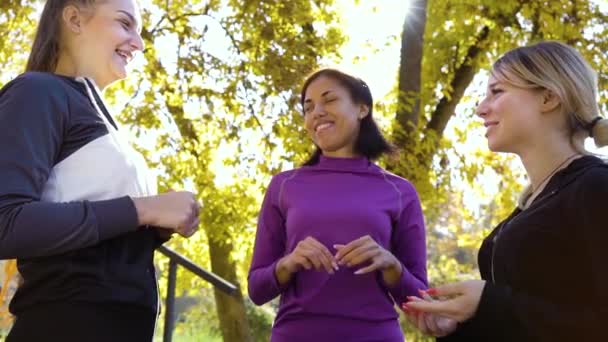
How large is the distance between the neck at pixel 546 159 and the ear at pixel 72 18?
1.30m

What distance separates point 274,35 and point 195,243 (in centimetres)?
431

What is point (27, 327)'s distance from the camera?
168cm

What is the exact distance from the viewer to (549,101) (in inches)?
88.4

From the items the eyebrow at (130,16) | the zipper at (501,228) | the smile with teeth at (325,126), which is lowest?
the zipper at (501,228)

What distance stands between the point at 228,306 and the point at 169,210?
26.7 ft

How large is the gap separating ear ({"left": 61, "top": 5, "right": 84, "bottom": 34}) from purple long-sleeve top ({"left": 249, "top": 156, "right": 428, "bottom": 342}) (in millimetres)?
1118

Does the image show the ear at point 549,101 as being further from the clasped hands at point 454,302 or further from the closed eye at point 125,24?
the closed eye at point 125,24

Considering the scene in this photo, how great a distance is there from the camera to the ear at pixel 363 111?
10.2ft

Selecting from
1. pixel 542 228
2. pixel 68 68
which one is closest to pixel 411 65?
pixel 542 228

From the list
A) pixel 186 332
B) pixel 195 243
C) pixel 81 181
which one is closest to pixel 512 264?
pixel 81 181

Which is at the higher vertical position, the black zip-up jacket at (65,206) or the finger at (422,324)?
the black zip-up jacket at (65,206)

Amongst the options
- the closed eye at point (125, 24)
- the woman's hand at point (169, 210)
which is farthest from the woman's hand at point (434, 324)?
the closed eye at point (125, 24)

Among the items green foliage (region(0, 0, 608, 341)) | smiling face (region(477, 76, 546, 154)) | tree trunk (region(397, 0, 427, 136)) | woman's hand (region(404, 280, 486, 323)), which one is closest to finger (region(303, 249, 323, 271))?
woman's hand (region(404, 280, 486, 323))

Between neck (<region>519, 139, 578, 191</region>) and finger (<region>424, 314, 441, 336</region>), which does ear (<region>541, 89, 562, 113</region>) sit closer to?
neck (<region>519, 139, 578, 191</region>)
